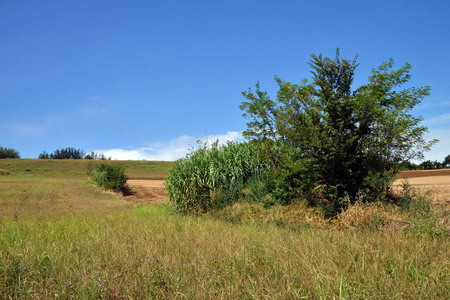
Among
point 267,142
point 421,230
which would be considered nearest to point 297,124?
point 267,142

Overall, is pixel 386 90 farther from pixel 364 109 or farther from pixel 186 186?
pixel 186 186

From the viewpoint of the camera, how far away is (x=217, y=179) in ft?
32.8

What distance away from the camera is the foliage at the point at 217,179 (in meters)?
9.72

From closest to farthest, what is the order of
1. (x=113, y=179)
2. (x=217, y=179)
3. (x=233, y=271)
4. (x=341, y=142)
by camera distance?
(x=233, y=271) → (x=341, y=142) → (x=217, y=179) → (x=113, y=179)

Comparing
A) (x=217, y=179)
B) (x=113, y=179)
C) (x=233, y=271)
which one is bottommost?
(x=233, y=271)

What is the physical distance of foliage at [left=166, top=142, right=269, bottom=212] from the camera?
9719mm

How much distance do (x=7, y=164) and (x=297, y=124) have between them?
5609cm

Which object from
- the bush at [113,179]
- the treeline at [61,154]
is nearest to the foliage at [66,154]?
the treeline at [61,154]

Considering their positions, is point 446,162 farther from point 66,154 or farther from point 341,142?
point 66,154

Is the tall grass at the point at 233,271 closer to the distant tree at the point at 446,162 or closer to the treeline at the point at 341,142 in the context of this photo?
the treeline at the point at 341,142

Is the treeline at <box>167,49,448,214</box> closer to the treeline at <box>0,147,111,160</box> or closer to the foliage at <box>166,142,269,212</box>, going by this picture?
the foliage at <box>166,142,269,212</box>

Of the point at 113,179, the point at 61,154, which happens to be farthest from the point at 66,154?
the point at 113,179

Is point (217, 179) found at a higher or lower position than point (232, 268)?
higher

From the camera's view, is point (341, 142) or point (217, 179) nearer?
point (341, 142)
